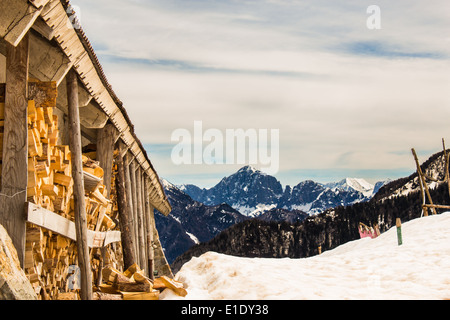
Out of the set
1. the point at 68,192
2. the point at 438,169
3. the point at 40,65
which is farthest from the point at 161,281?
the point at 438,169

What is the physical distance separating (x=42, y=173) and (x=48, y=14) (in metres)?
1.85

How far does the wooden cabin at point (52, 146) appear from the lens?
568cm

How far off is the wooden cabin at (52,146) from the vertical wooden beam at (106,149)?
0.06ft

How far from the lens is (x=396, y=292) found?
598 centimetres

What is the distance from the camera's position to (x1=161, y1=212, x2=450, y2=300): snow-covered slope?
5.88 m

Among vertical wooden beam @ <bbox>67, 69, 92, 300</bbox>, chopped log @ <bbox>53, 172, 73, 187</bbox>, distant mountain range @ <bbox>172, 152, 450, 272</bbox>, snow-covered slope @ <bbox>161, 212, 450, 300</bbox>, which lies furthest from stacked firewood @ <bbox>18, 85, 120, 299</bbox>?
distant mountain range @ <bbox>172, 152, 450, 272</bbox>

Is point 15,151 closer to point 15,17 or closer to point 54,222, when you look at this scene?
Answer: point 54,222

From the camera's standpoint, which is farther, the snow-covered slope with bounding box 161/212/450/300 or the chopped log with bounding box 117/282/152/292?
the chopped log with bounding box 117/282/152/292

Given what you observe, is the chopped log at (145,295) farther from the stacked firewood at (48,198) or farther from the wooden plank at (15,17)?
the wooden plank at (15,17)

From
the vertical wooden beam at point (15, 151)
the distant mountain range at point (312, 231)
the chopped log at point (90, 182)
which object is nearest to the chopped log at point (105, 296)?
the vertical wooden beam at point (15, 151)

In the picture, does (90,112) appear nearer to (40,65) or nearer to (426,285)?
(40,65)

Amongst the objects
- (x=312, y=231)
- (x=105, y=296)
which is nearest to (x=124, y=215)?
(x=105, y=296)

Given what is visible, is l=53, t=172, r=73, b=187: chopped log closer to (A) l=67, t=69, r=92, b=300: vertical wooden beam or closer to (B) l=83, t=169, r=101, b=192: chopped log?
(A) l=67, t=69, r=92, b=300: vertical wooden beam

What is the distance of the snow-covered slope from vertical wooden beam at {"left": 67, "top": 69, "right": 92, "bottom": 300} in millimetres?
1184
